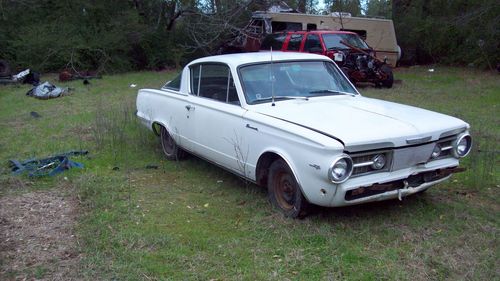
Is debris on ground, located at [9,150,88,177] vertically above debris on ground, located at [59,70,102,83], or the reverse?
debris on ground, located at [9,150,88,177]

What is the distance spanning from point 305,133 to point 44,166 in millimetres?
3582

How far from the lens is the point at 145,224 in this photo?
15.3ft

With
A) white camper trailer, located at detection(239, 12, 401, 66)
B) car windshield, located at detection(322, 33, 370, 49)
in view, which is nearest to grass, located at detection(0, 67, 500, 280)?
car windshield, located at detection(322, 33, 370, 49)

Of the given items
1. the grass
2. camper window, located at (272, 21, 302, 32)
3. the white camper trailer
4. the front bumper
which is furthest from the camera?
camper window, located at (272, 21, 302, 32)

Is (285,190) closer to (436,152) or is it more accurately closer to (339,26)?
(436,152)

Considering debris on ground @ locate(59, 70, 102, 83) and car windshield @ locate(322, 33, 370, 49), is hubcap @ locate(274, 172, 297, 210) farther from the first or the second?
debris on ground @ locate(59, 70, 102, 83)

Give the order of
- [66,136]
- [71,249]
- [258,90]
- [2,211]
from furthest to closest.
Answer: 1. [66,136]
2. [258,90]
3. [2,211]
4. [71,249]

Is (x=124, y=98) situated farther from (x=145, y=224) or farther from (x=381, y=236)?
(x=381, y=236)

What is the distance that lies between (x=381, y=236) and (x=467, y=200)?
1381 millimetres

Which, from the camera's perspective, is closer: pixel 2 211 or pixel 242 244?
pixel 242 244

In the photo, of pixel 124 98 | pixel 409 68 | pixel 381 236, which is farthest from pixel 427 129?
pixel 409 68

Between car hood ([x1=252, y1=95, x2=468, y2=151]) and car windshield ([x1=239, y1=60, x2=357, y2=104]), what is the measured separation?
0.49 ft

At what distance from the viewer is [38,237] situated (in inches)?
173

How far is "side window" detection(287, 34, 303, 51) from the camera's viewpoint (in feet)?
46.6
